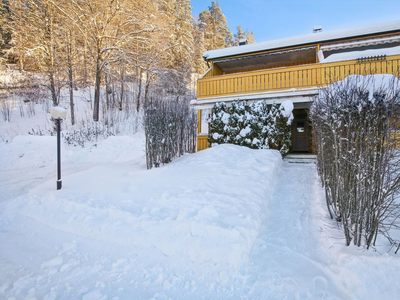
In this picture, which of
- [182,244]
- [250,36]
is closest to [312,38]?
[182,244]

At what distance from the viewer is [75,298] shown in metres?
2.05

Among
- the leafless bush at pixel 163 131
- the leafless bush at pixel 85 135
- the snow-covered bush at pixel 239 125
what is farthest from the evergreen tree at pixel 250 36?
the leafless bush at pixel 163 131

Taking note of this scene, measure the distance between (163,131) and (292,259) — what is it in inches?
199

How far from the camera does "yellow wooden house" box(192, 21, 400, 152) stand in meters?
7.58

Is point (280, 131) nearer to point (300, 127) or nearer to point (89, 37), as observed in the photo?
point (300, 127)

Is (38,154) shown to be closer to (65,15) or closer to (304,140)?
(65,15)

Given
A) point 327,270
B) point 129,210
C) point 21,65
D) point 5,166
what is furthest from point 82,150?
point 21,65

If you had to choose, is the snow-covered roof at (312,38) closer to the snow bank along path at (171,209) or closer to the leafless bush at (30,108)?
the snow bank along path at (171,209)

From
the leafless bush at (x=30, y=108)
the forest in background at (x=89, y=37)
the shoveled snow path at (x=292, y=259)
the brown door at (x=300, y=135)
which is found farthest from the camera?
the leafless bush at (x=30, y=108)

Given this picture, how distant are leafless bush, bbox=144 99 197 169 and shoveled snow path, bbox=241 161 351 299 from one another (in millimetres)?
3687

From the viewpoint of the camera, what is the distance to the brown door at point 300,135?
1192 centimetres

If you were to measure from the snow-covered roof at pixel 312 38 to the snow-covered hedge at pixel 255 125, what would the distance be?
10.8 ft

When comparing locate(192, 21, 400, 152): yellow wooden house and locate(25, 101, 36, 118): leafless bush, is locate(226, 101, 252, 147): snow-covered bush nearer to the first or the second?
locate(192, 21, 400, 152): yellow wooden house

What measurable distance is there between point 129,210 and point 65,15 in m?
16.5
